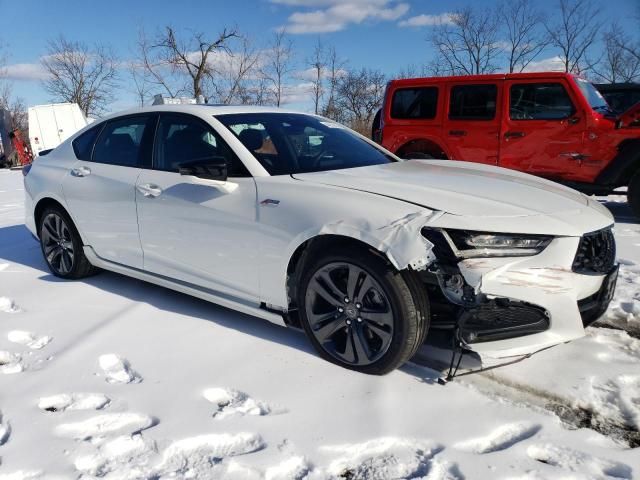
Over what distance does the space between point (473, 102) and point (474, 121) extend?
27 centimetres

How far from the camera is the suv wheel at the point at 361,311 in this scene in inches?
105

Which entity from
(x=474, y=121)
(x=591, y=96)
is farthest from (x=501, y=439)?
(x=591, y=96)

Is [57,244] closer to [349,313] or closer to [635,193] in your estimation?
[349,313]

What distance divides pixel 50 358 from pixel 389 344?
6.47 feet

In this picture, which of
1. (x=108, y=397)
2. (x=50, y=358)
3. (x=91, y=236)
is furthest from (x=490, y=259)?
(x=91, y=236)

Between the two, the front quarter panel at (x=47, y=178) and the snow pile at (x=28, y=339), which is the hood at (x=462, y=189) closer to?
the snow pile at (x=28, y=339)

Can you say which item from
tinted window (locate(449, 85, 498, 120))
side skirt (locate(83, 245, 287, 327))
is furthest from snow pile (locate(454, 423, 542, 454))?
tinted window (locate(449, 85, 498, 120))

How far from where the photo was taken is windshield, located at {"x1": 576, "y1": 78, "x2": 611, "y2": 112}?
22.9 feet

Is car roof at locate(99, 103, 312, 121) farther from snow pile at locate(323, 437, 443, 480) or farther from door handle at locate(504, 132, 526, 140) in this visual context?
door handle at locate(504, 132, 526, 140)

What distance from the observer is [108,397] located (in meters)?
2.71

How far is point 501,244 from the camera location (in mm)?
2551

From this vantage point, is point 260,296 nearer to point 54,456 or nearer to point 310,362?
point 310,362

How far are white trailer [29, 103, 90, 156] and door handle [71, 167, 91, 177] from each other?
17980mm

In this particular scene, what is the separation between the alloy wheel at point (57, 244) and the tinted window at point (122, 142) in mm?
716
